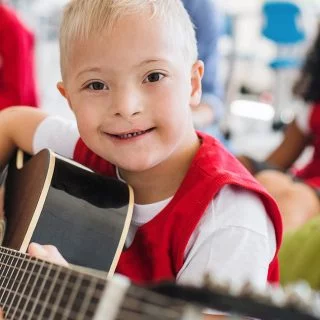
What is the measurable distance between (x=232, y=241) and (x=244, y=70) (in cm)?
340

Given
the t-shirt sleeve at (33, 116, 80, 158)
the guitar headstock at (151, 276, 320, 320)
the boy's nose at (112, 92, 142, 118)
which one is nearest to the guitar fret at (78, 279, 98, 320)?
the guitar headstock at (151, 276, 320, 320)

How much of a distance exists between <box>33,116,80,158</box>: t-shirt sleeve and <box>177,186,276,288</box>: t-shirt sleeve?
36 cm

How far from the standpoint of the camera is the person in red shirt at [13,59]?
215 cm

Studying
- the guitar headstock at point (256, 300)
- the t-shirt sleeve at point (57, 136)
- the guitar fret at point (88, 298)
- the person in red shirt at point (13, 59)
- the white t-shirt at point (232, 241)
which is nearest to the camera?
the guitar headstock at point (256, 300)

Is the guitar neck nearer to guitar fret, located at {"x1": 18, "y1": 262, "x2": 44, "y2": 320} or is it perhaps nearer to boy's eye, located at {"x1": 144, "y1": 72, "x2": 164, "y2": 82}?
guitar fret, located at {"x1": 18, "y1": 262, "x2": 44, "y2": 320}

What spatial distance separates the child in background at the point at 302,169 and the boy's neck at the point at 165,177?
0.60 metres

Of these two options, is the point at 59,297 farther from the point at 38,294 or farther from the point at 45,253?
the point at 45,253

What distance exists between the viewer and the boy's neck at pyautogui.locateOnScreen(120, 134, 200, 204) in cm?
92

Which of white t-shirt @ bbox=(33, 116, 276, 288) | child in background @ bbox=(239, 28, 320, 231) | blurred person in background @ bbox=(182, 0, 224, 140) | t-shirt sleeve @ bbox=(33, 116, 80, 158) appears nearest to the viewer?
white t-shirt @ bbox=(33, 116, 276, 288)

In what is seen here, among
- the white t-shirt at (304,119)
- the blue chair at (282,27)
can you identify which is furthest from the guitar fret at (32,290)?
the blue chair at (282,27)

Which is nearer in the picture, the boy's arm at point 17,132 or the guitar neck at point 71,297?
the guitar neck at point 71,297

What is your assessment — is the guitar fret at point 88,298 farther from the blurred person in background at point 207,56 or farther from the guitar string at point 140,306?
the blurred person in background at point 207,56

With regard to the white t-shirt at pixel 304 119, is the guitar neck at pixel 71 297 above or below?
below

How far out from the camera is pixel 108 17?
864 millimetres
